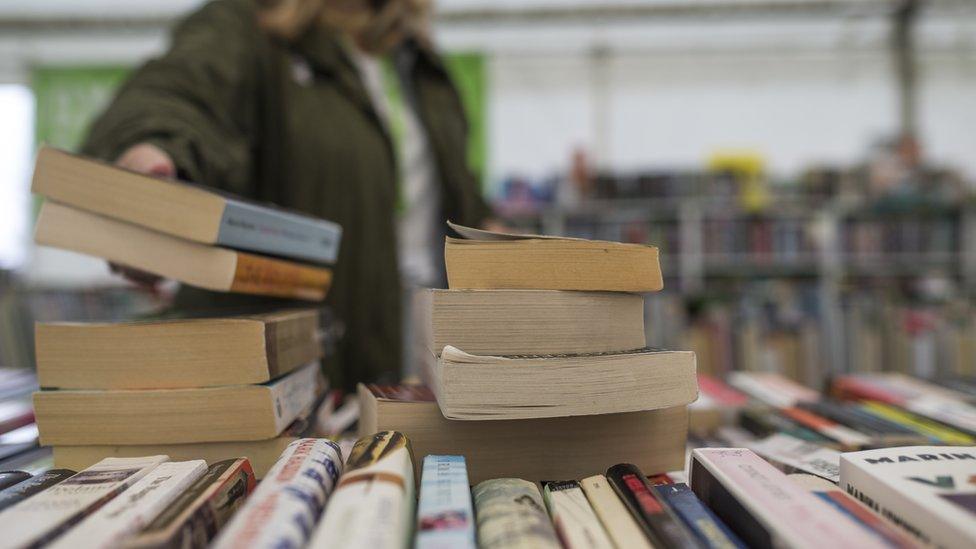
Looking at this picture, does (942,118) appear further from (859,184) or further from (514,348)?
(514,348)

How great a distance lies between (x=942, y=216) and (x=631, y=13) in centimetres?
221

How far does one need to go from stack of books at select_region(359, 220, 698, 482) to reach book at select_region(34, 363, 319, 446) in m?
0.09

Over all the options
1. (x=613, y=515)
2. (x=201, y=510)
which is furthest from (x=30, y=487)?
(x=613, y=515)

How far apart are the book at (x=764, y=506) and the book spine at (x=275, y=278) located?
15.9 inches

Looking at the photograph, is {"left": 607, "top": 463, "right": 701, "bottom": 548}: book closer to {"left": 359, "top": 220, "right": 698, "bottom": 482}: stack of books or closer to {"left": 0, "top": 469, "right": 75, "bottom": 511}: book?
{"left": 359, "top": 220, "right": 698, "bottom": 482}: stack of books

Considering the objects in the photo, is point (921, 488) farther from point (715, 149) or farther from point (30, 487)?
point (715, 149)

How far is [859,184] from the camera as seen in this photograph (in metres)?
3.38

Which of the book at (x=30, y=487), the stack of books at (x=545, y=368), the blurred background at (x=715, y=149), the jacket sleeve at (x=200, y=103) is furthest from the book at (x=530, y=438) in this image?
the blurred background at (x=715, y=149)

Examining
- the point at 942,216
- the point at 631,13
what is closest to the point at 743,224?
the point at 942,216

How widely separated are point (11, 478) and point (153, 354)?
0.11 meters

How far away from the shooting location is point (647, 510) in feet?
1.10

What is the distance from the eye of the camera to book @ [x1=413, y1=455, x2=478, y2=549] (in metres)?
0.29

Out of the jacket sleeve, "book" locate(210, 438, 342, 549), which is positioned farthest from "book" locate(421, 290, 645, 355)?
the jacket sleeve

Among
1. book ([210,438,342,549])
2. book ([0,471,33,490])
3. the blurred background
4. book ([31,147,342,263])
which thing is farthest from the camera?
the blurred background
